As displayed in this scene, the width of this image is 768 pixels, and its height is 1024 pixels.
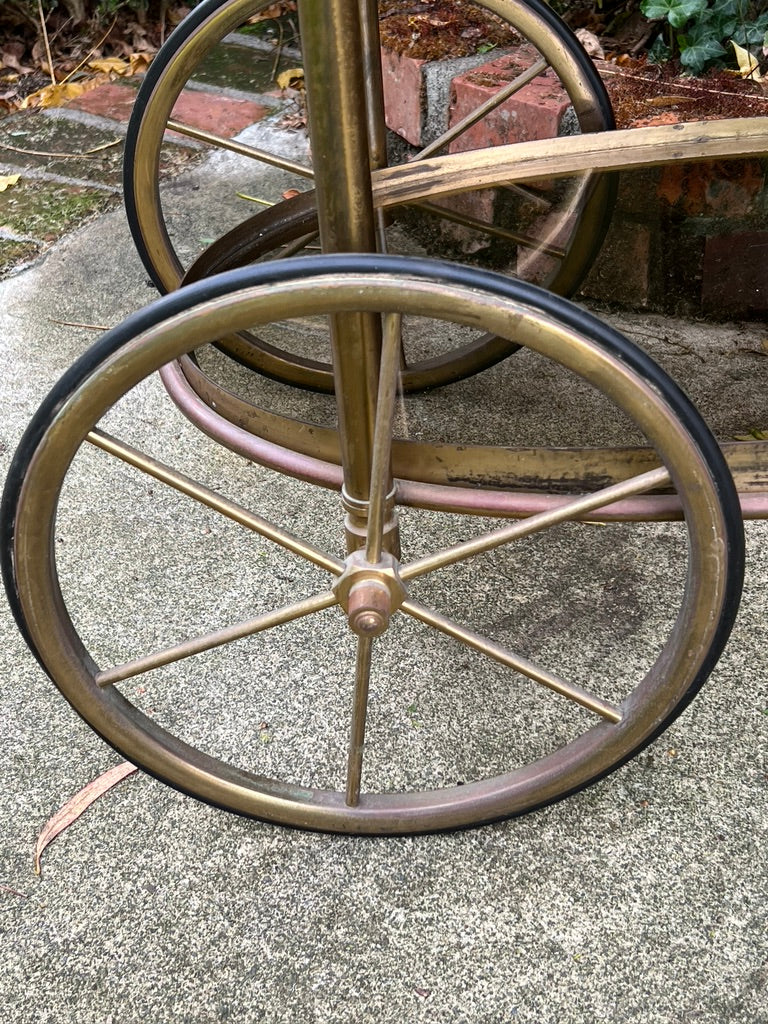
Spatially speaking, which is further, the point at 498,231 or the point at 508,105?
Result: the point at 508,105

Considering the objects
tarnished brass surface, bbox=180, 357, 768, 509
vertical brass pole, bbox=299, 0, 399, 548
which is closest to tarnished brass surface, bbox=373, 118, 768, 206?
vertical brass pole, bbox=299, 0, 399, 548

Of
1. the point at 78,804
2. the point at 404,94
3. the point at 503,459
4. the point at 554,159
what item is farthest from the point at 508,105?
the point at 78,804

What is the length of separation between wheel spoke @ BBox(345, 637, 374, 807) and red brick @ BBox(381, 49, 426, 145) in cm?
131

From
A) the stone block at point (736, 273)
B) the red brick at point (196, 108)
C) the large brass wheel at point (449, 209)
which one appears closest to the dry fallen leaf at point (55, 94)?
the red brick at point (196, 108)

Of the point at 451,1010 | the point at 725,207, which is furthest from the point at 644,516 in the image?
the point at 725,207

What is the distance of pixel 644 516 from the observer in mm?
847

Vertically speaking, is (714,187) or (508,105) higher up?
(508,105)

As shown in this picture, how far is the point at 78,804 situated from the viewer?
1.08m

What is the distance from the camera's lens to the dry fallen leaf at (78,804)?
1.05 m

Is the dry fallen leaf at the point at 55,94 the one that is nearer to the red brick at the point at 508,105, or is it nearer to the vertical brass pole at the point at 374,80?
the red brick at the point at 508,105

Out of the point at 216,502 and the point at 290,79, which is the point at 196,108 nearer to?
the point at 290,79

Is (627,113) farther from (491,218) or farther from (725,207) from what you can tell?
(491,218)

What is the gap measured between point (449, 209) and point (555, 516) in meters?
0.70

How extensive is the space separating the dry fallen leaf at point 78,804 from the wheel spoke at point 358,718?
30cm
